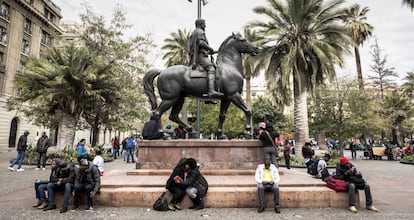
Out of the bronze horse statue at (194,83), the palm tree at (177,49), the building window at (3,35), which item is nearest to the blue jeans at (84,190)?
the bronze horse statue at (194,83)

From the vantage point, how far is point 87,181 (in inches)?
237

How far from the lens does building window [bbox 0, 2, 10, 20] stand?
29.5 m

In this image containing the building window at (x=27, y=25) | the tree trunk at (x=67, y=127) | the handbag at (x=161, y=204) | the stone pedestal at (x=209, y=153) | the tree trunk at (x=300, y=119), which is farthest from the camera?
the building window at (x=27, y=25)

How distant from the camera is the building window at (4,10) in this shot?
96.9ft

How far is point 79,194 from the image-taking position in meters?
6.11

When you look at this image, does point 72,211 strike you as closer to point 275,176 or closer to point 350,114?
point 275,176

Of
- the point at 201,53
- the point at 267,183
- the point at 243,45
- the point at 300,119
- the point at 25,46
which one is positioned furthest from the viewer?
the point at 25,46

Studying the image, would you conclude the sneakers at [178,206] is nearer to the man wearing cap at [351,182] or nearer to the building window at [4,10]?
the man wearing cap at [351,182]

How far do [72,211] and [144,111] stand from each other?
59.6 ft

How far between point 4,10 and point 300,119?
33228mm

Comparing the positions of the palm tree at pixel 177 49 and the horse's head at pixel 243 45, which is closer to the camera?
the horse's head at pixel 243 45

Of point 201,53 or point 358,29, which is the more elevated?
point 358,29

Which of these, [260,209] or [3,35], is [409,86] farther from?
[3,35]

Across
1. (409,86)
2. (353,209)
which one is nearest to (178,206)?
(353,209)
